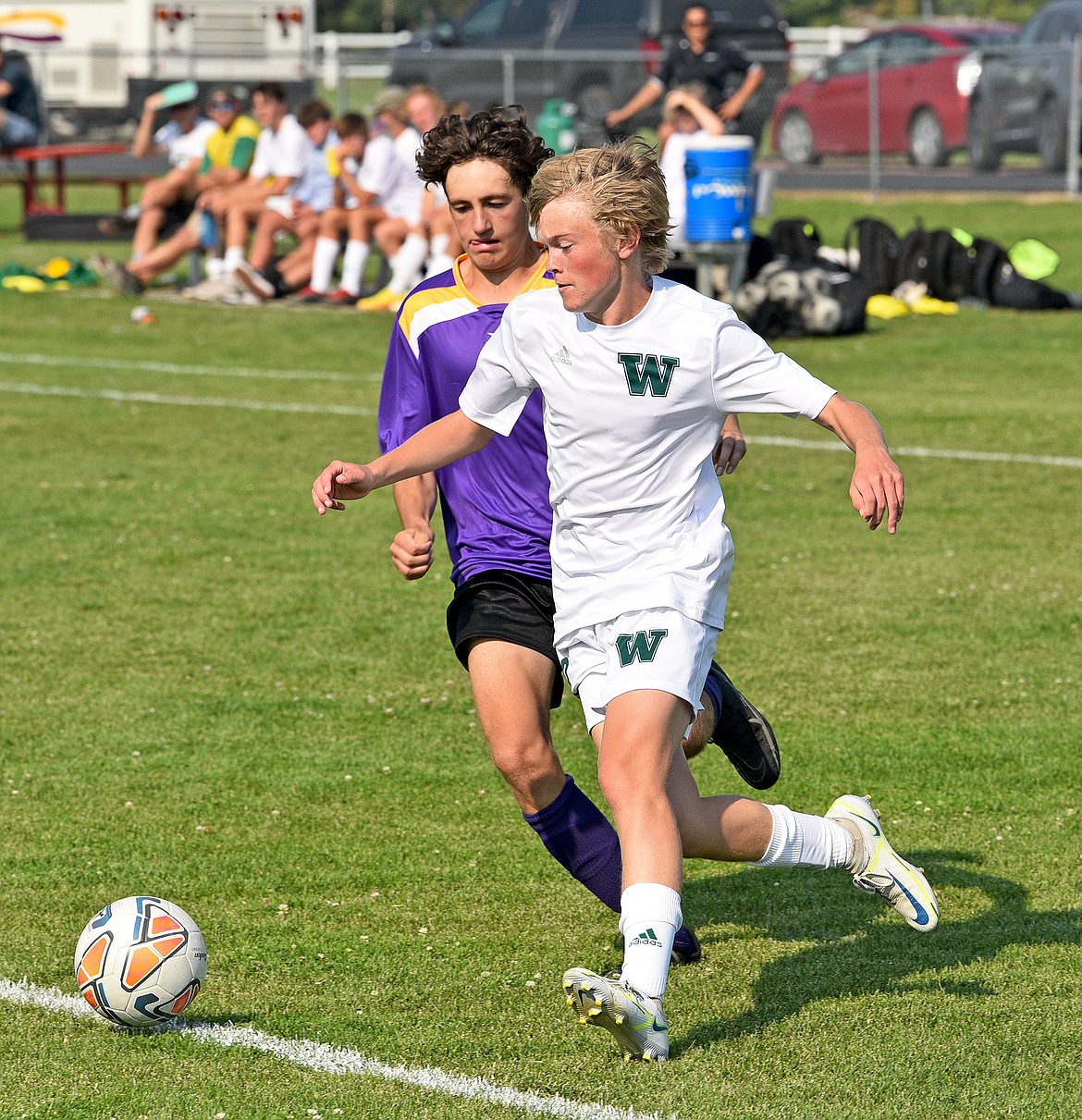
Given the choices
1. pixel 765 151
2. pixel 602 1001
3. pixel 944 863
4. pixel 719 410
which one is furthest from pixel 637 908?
pixel 765 151

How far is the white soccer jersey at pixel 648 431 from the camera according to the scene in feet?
13.2

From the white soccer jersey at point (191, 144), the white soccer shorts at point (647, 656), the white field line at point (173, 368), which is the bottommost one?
the white field line at point (173, 368)

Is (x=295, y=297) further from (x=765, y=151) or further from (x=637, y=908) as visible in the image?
(x=637, y=908)

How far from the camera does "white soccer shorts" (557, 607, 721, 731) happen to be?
13.0 feet

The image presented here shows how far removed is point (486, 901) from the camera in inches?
199

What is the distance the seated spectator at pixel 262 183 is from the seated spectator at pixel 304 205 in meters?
0.09

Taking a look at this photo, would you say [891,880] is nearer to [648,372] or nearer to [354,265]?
[648,372]

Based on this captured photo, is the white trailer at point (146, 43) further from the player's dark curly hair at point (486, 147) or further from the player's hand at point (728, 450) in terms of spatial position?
the player's hand at point (728, 450)

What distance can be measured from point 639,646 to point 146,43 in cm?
3239

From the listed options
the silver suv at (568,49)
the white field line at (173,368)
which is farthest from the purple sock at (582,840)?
the silver suv at (568,49)

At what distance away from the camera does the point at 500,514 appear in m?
4.70

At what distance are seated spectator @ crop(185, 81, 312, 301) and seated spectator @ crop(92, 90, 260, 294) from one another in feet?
0.71

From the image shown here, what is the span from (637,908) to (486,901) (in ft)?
4.41

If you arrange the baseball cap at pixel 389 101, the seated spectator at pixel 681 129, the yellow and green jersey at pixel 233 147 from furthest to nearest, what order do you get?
the yellow and green jersey at pixel 233 147
the baseball cap at pixel 389 101
the seated spectator at pixel 681 129
